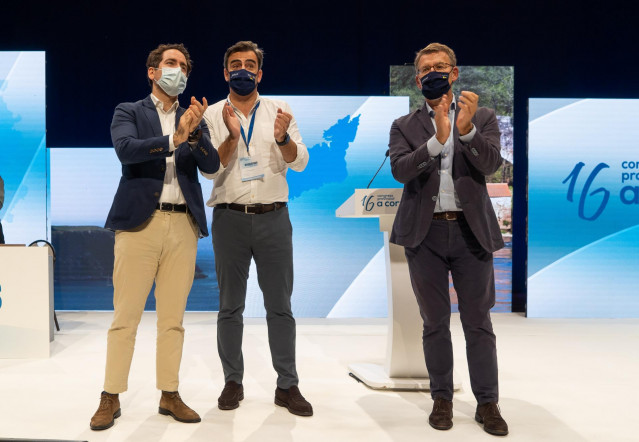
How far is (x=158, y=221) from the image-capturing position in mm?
2773

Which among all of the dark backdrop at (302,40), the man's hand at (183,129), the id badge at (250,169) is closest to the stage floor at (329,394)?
the id badge at (250,169)

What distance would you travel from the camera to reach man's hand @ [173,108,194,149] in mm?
2621

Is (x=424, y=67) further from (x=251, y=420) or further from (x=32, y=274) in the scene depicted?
(x=32, y=274)

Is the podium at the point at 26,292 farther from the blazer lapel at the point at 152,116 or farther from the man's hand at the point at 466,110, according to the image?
the man's hand at the point at 466,110

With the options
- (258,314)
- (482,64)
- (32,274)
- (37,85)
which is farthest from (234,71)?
(482,64)

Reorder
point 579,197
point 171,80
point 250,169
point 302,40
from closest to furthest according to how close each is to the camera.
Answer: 1. point 171,80
2. point 250,169
3. point 579,197
4. point 302,40

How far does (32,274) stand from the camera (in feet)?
13.4

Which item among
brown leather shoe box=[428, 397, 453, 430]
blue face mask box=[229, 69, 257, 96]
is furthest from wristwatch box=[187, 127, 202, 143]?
brown leather shoe box=[428, 397, 453, 430]

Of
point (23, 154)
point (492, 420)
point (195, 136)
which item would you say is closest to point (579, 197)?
point (492, 420)

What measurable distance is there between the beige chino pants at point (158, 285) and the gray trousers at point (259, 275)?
0.17m

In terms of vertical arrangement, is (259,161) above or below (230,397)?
above

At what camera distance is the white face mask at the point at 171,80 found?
9.18 ft

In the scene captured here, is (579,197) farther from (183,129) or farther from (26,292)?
(26,292)

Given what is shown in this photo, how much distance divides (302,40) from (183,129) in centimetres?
384
